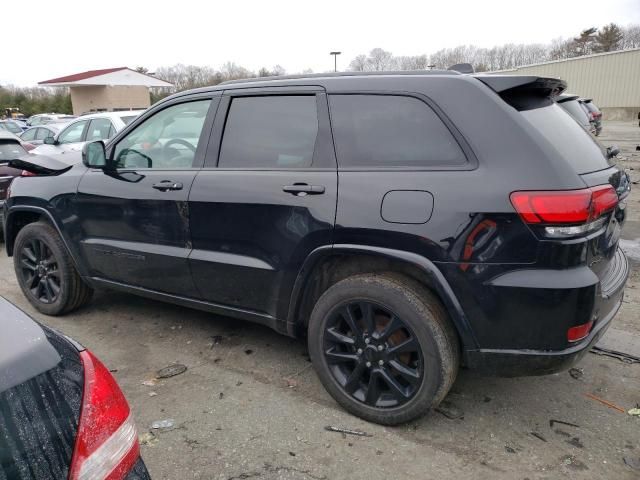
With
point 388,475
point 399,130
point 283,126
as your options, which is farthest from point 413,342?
point 283,126

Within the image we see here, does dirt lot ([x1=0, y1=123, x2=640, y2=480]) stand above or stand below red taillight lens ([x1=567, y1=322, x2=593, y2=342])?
below

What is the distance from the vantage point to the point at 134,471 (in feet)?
4.97

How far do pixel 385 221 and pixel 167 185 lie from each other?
1607 millimetres

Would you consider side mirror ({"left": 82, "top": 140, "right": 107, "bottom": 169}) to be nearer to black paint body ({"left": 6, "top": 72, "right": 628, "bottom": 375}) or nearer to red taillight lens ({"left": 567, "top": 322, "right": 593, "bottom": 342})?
black paint body ({"left": 6, "top": 72, "right": 628, "bottom": 375})

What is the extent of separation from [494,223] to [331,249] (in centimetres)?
86

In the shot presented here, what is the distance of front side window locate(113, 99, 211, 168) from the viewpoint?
11.6ft

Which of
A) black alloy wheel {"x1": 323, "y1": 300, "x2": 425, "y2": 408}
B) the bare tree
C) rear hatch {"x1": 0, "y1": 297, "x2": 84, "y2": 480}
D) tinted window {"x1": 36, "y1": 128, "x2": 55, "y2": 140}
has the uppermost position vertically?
the bare tree

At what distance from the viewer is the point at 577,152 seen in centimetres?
259

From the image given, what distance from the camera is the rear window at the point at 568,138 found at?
2484 mm

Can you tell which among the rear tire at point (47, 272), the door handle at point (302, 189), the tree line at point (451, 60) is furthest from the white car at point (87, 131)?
the tree line at point (451, 60)

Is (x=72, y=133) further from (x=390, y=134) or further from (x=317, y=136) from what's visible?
(x=390, y=134)

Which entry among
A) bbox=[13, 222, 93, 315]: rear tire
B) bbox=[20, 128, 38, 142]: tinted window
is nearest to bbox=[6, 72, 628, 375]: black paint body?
bbox=[13, 222, 93, 315]: rear tire

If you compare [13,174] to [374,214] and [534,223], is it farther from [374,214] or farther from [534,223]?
[534,223]

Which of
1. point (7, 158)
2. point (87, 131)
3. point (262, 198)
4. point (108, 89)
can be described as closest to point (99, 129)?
point (87, 131)
